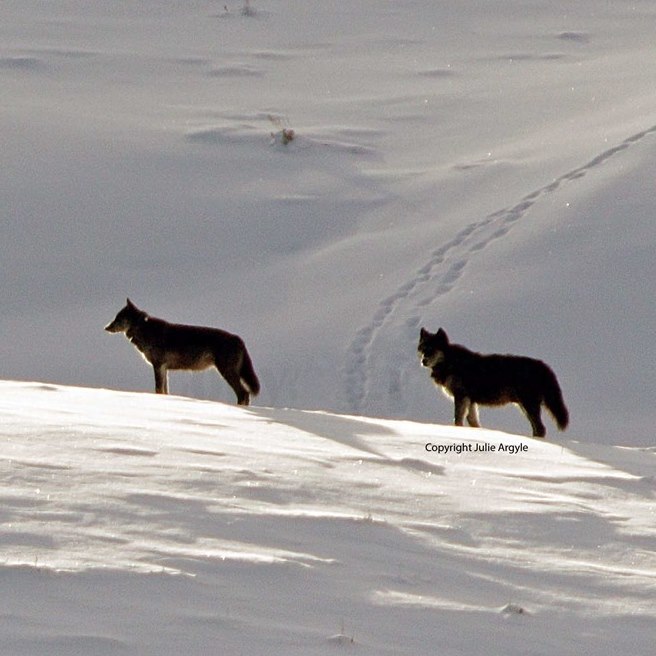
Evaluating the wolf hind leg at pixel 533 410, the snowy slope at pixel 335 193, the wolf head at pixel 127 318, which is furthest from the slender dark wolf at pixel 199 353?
the wolf hind leg at pixel 533 410

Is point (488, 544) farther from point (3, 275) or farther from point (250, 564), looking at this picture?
point (3, 275)

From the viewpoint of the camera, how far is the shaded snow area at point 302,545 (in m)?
4.06

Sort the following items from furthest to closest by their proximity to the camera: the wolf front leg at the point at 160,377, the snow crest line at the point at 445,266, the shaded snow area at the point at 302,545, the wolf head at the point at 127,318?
the snow crest line at the point at 445,266
the wolf head at the point at 127,318
the wolf front leg at the point at 160,377
the shaded snow area at the point at 302,545

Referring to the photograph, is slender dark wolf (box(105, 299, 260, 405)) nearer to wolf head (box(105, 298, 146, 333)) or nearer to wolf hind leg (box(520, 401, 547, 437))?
wolf head (box(105, 298, 146, 333))

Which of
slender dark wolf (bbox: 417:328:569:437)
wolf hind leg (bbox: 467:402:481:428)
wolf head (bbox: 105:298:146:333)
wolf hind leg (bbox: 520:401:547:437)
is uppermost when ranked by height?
wolf head (bbox: 105:298:146:333)

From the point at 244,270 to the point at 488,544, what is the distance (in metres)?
10.0

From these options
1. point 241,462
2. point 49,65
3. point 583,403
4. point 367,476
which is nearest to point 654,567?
point 367,476

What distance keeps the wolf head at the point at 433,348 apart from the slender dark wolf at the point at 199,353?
127 centimetres

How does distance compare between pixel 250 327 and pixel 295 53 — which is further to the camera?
pixel 295 53

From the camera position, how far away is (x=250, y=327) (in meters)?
13.4

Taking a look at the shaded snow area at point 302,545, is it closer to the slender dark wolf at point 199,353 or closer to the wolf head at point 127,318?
the slender dark wolf at point 199,353


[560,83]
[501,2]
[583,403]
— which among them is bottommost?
[583,403]

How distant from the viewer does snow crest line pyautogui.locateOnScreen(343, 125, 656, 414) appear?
40.1ft

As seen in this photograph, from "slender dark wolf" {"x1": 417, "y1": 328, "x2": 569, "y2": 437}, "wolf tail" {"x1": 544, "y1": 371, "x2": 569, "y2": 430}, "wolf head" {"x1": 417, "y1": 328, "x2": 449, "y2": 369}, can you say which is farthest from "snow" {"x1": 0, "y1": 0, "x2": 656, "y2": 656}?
"wolf tail" {"x1": 544, "y1": 371, "x2": 569, "y2": 430}
